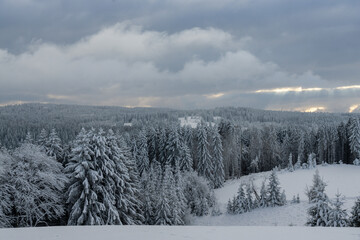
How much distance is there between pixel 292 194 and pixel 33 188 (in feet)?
114

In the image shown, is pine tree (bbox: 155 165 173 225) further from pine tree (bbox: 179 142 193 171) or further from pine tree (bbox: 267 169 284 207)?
pine tree (bbox: 179 142 193 171)

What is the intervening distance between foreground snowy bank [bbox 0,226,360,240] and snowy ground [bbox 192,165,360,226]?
1737cm

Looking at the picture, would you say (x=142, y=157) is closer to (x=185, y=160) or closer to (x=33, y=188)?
(x=185, y=160)

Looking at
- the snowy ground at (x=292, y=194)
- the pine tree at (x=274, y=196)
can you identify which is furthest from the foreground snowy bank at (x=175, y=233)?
the pine tree at (x=274, y=196)

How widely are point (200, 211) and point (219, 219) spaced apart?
4.56m

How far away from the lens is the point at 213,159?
5903 cm

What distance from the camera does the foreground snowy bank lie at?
943 centimetres

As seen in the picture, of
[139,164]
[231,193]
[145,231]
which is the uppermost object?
[145,231]

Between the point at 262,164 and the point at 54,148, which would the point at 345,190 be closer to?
the point at 262,164

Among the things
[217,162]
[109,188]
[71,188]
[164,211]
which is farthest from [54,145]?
[217,162]

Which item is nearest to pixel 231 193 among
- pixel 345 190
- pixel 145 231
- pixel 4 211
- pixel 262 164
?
pixel 345 190

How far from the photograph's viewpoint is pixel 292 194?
41344 mm

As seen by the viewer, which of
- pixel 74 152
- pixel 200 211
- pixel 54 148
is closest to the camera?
pixel 74 152

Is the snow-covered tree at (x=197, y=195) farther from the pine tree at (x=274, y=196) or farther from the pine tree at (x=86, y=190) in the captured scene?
the pine tree at (x=86, y=190)
